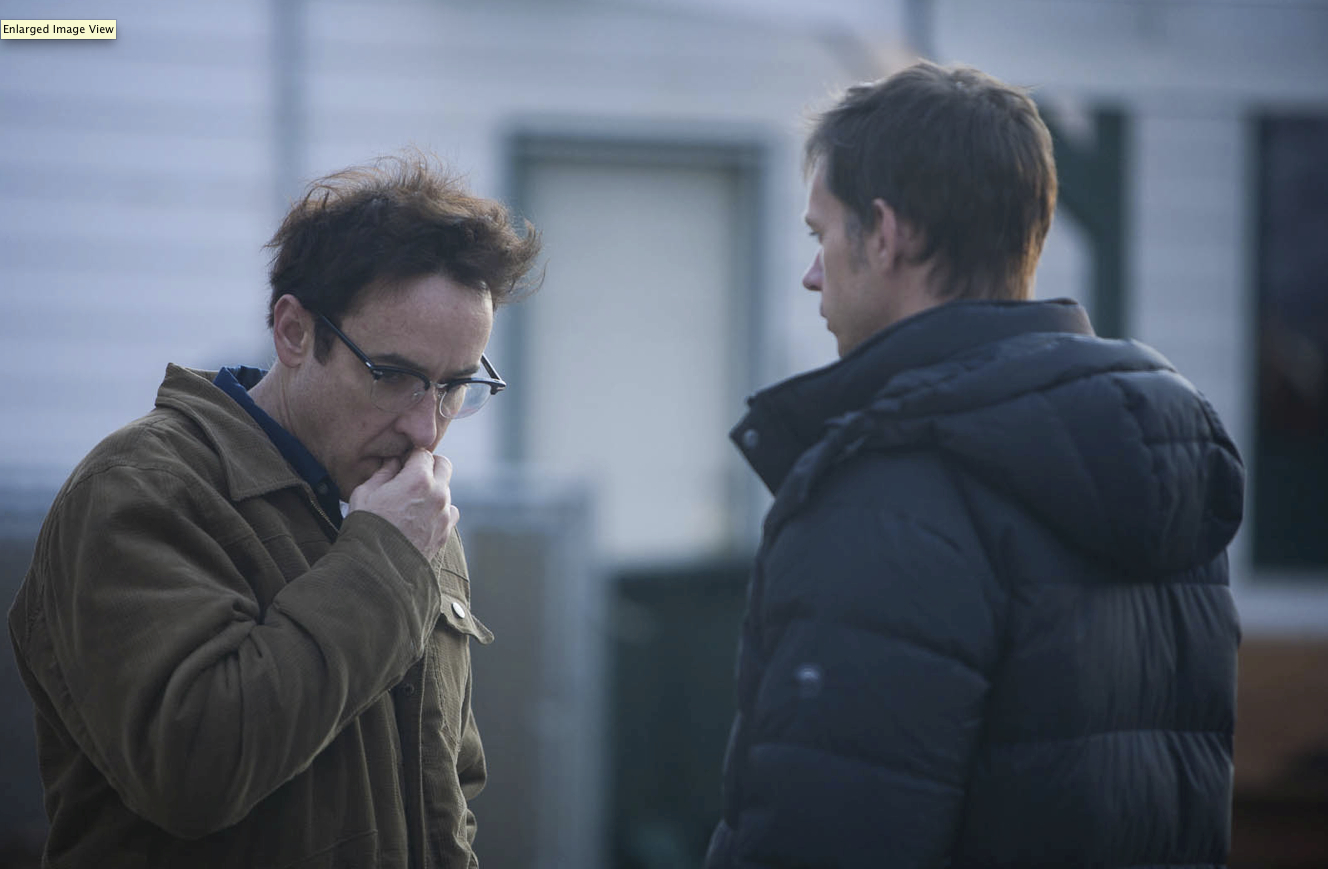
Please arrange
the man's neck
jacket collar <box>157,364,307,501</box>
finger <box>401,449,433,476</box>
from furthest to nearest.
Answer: the man's neck → finger <box>401,449,433,476</box> → jacket collar <box>157,364,307,501</box>

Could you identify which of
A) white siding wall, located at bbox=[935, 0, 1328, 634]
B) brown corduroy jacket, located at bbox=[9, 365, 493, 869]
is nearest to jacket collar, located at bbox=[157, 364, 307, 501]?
brown corduroy jacket, located at bbox=[9, 365, 493, 869]

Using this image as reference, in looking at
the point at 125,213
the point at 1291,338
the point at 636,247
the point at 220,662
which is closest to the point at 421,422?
the point at 220,662

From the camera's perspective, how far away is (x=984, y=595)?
1.46 m

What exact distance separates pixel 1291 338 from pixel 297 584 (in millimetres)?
6018

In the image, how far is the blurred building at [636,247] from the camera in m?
5.09

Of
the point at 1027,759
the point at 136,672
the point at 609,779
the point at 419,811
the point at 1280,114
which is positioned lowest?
the point at 609,779

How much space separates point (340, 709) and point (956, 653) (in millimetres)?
805

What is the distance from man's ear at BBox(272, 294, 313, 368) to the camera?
190 cm

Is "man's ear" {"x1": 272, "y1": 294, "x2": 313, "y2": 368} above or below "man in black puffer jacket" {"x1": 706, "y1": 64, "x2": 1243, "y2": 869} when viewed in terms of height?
above

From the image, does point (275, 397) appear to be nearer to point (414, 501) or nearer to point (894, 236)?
point (414, 501)

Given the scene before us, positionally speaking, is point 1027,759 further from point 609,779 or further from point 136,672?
point 609,779

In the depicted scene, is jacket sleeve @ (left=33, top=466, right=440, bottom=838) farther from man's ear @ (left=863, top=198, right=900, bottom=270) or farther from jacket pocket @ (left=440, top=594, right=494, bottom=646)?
man's ear @ (left=863, top=198, right=900, bottom=270)

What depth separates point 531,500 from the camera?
173 inches

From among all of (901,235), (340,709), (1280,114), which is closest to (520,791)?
(340,709)
